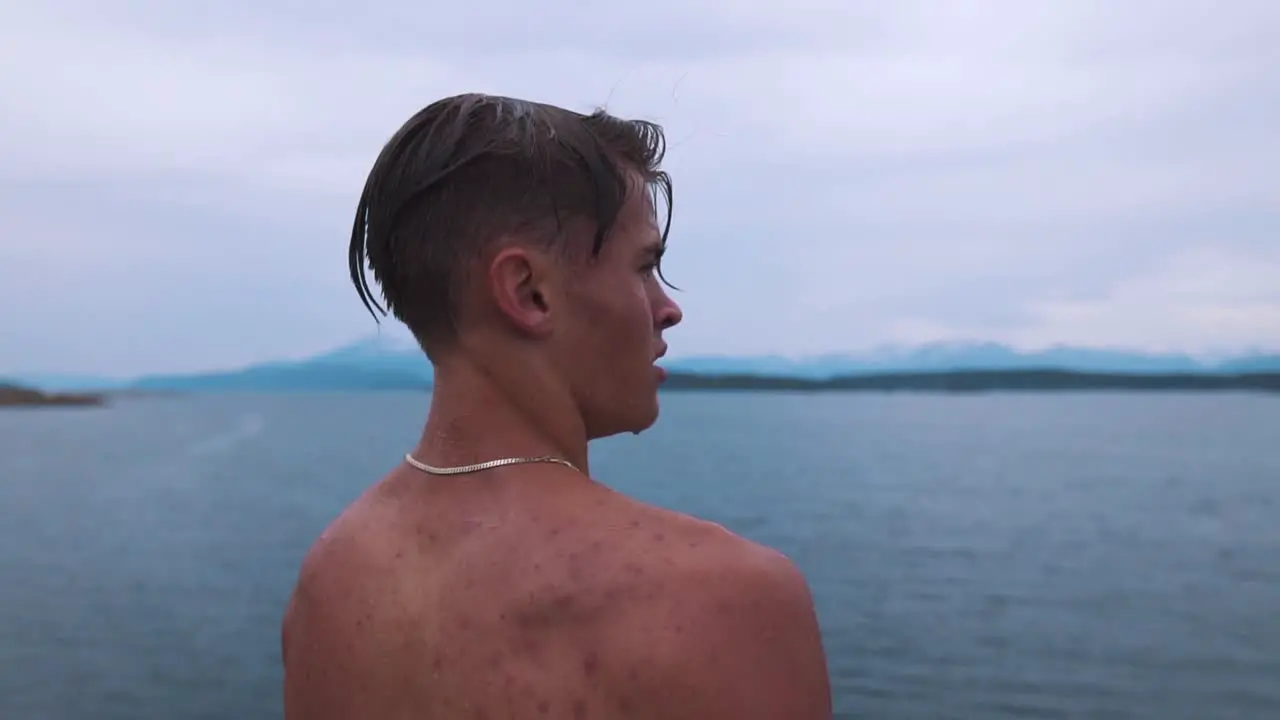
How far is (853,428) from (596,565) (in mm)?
135399

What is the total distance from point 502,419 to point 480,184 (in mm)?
A: 349

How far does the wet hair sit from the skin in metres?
0.04

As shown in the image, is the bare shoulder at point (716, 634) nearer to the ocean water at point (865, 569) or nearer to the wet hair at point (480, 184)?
the wet hair at point (480, 184)

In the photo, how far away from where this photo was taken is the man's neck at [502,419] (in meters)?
1.86

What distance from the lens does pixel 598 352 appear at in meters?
1.85

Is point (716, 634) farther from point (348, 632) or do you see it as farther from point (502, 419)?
point (348, 632)

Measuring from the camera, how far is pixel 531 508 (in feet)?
5.81

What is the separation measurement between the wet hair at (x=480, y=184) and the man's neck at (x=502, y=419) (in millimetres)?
98

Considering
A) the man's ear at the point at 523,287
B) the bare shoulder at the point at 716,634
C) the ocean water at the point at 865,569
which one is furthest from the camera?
the ocean water at the point at 865,569

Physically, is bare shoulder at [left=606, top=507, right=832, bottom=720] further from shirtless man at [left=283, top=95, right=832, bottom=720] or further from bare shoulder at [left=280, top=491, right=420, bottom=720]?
bare shoulder at [left=280, top=491, right=420, bottom=720]

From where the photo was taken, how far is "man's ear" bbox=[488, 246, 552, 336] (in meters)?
1.78

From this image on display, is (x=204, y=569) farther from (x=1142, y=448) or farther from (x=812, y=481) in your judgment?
(x=1142, y=448)

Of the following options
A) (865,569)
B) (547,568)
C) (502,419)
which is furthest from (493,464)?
(865,569)

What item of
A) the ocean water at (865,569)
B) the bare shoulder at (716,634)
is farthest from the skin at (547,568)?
the ocean water at (865,569)
